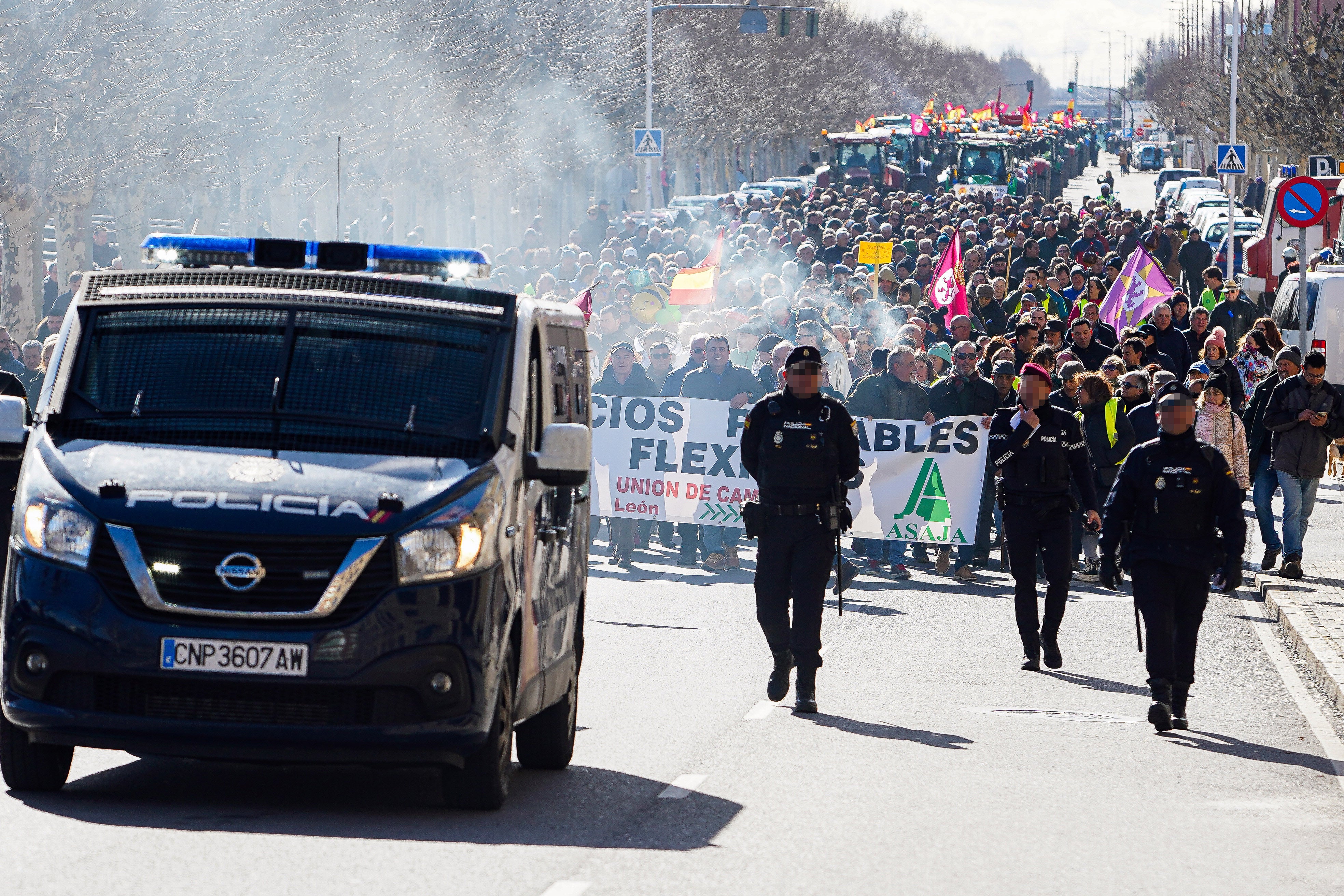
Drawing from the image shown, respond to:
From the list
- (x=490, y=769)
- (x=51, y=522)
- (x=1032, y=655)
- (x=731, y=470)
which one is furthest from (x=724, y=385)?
(x=51, y=522)

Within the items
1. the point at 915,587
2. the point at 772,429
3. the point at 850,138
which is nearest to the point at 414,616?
the point at 772,429

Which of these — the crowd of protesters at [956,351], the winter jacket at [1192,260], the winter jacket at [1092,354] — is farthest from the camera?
the winter jacket at [1192,260]

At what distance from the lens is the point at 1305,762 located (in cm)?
1014

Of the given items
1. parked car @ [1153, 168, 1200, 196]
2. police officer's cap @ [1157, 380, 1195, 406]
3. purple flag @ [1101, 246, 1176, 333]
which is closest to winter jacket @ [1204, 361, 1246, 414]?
purple flag @ [1101, 246, 1176, 333]

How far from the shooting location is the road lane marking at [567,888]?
6625mm

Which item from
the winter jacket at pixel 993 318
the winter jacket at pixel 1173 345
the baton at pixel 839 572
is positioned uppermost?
the winter jacket at pixel 993 318

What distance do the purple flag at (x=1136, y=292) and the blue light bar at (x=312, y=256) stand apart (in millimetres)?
17954

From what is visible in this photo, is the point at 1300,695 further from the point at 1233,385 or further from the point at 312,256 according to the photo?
the point at 1233,385

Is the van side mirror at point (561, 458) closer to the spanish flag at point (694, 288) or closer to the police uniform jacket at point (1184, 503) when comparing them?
the police uniform jacket at point (1184, 503)

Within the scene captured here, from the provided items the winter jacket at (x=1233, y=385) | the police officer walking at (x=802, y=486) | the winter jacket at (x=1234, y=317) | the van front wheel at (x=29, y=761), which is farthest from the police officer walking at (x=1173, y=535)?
the winter jacket at (x=1234, y=317)

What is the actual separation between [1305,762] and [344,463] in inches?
191

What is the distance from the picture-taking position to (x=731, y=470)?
727 inches

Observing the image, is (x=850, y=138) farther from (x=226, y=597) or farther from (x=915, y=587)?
(x=226, y=597)

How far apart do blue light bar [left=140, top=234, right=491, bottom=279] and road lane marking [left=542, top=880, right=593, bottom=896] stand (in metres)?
2.44
